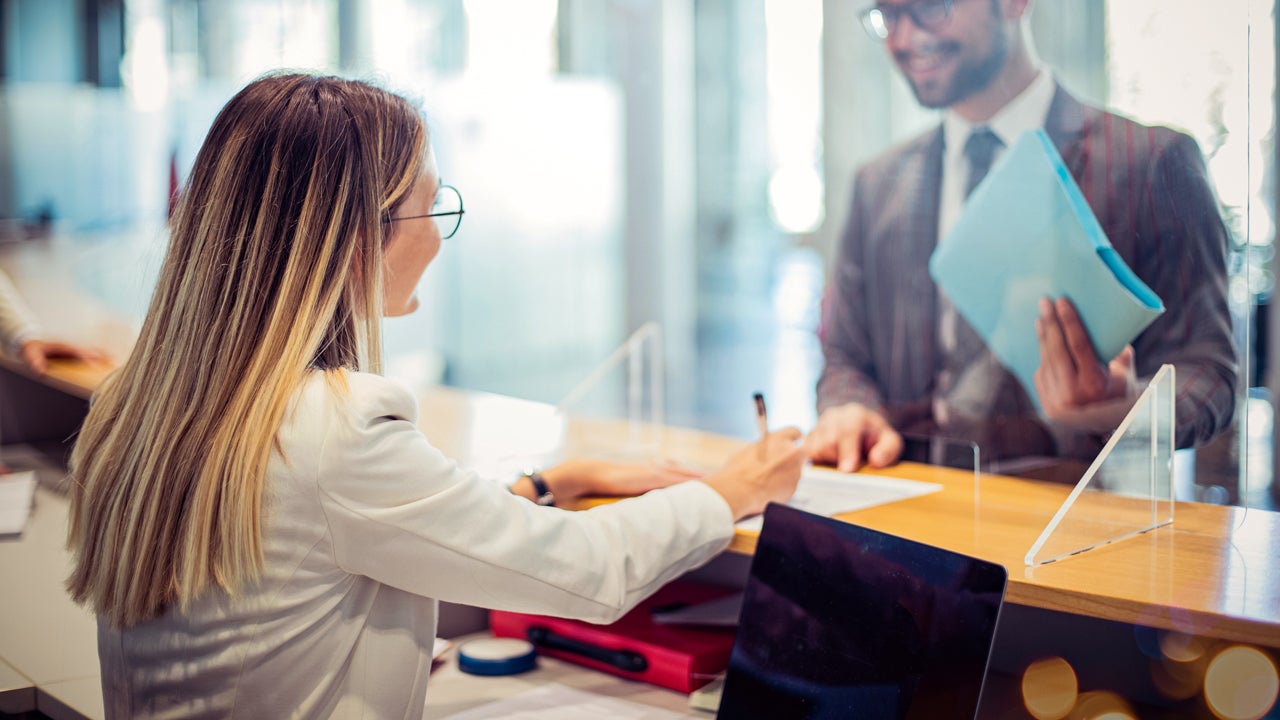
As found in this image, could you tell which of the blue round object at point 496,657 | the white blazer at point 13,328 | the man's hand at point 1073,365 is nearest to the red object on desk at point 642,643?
the blue round object at point 496,657

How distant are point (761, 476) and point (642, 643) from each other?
0.29 metres

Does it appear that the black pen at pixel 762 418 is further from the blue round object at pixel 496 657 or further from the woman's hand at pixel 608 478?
the blue round object at pixel 496 657

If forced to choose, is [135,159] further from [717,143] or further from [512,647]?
[512,647]

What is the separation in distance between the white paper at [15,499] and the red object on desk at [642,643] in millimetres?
1032

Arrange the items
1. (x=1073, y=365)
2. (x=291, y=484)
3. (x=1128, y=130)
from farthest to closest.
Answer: (x=1128, y=130), (x=1073, y=365), (x=291, y=484)

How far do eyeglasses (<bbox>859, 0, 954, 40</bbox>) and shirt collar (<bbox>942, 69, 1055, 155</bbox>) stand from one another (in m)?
0.19

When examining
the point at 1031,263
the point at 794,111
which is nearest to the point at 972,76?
the point at 1031,263

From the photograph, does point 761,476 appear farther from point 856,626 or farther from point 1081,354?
point 1081,354

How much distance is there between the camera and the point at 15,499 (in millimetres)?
2186

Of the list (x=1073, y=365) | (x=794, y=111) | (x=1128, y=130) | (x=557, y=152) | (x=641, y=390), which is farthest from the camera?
(x=557, y=152)

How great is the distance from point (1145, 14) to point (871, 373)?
851mm

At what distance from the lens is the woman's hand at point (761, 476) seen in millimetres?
1290

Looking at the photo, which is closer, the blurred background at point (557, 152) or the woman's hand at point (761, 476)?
the woman's hand at point (761, 476)

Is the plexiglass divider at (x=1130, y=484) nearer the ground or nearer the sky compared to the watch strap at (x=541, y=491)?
nearer the sky
